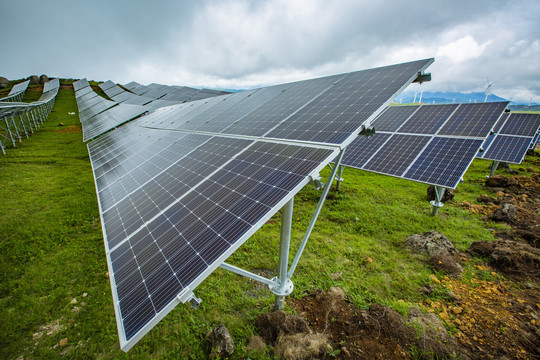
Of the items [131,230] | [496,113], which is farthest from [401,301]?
[496,113]

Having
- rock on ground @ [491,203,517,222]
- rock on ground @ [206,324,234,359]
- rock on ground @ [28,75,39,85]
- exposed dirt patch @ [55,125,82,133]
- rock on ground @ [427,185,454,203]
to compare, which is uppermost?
rock on ground @ [28,75,39,85]

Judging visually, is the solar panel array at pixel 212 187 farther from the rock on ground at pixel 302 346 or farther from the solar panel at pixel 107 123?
the solar panel at pixel 107 123

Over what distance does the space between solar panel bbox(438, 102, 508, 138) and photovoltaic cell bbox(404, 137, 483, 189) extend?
0.71 metres

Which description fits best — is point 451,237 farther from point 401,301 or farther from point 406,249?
point 401,301

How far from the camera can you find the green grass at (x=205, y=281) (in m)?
5.21

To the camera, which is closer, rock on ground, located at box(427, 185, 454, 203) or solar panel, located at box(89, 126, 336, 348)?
solar panel, located at box(89, 126, 336, 348)

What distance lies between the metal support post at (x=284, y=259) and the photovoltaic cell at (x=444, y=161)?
7.84 m

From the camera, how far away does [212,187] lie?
4.76 metres

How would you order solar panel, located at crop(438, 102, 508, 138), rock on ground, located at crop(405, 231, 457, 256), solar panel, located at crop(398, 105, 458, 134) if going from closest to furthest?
rock on ground, located at crop(405, 231, 457, 256) < solar panel, located at crop(438, 102, 508, 138) < solar panel, located at crop(398, 105, 458, 134)

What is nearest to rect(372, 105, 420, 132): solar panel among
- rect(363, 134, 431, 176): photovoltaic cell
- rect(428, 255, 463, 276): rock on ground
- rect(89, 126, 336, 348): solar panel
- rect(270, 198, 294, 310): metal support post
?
rect(363, 134, 431, 176): photovoltaic cell

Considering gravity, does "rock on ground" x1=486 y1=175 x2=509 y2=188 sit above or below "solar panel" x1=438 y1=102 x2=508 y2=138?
below

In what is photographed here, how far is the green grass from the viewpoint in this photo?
17.1 feet

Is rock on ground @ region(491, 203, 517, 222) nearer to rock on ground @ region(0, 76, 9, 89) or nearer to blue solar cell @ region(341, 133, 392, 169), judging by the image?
blue solar cell @ region(341, 133, 392, 169)

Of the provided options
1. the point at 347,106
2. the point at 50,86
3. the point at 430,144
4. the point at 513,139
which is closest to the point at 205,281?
the point at 347,106
